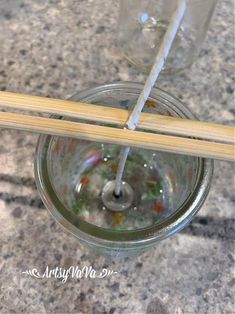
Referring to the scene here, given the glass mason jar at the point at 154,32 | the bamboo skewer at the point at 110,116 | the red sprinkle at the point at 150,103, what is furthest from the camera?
the glass mason jar at the point at 154,32

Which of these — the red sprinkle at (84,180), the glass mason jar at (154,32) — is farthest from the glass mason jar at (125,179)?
the glass mason jar at (154,32)

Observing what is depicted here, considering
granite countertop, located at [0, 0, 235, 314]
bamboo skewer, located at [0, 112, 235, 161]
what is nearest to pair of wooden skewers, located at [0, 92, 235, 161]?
bamboo skewer, located at [0, 112, 235, 161]

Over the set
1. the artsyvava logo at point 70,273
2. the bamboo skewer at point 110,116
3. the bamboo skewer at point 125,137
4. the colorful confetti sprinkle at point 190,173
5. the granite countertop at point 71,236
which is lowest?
the artsyvava logo at point 70,273

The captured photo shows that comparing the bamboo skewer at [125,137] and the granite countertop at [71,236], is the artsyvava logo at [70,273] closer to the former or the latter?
the granite countertop at [71,236]

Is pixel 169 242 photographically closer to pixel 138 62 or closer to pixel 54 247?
pixel 54 247

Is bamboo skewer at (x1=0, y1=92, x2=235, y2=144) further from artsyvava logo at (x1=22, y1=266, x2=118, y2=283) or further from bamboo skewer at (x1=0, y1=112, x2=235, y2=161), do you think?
artsyvava logo at (x1=22, y1=266, x2=118, y2=283)

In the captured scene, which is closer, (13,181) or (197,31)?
(13,181)

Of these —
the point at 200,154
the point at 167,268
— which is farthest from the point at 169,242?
the point at 200,154
